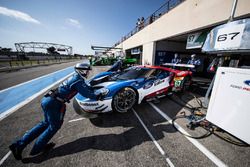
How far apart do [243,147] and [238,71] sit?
1.39 m

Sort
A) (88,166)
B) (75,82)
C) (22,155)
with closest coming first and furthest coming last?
(88,166) < (22,155) < (75,82)

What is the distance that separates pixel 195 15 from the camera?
5.09m

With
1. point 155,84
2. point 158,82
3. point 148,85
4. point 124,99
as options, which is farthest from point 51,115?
point 158,82

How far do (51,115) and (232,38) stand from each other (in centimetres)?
345

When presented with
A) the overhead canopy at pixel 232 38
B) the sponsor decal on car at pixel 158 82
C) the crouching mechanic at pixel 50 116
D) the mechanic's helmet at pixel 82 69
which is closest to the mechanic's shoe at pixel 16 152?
the crouching mechanic at pixel 50 116

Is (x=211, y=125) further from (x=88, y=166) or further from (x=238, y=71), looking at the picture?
(x=88, y=166)

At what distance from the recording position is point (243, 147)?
1.82 m

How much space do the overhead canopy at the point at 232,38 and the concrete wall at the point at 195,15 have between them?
283cm

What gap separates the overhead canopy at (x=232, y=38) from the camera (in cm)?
165

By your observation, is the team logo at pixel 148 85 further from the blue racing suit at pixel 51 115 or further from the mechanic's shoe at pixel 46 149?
the mechanic's shoe at pixel 46 149

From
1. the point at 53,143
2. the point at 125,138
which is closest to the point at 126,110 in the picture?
the point at 125,138

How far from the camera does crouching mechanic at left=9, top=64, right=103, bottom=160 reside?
5.34 feet

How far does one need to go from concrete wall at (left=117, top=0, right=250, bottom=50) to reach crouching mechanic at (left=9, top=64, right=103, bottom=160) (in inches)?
222

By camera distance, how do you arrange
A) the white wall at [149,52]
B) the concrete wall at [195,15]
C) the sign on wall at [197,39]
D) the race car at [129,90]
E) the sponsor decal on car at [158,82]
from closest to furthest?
the race car at [129,90], the sponsor decal on car at [158,82], the concrete wall at [195,15], the sign on wall at [197,39], the white wall at [149,52]
